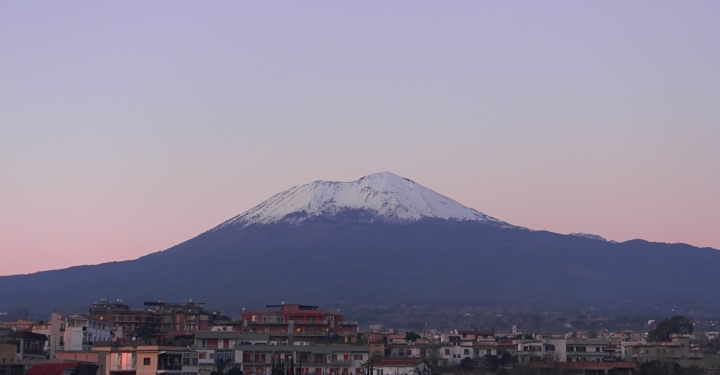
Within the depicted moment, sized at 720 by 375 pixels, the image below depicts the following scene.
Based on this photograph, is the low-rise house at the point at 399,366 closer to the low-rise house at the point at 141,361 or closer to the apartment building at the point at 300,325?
the low-rise house at the point at 141,361

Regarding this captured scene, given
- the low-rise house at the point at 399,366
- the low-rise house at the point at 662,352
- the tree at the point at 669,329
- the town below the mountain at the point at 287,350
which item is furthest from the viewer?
the tree at the point at 669,329

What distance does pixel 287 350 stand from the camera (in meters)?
62.0

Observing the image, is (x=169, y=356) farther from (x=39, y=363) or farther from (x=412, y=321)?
(x=412, y=321)

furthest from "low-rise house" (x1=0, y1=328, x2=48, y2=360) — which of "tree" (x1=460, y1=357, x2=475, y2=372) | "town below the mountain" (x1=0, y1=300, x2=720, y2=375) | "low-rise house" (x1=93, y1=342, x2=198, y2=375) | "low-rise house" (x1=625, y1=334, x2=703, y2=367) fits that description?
"low-rise house" (x1=625, y1=334, x2=703, y2=367)

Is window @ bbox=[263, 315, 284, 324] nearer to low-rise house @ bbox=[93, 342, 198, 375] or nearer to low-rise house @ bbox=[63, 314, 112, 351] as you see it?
low-rise house @ bbox=[63, 314, 112, 351]

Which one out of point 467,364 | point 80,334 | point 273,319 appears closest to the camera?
point 80,334

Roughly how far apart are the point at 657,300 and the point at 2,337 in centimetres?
15140

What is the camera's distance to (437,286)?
19262cm

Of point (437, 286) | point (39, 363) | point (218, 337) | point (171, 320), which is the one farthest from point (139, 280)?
point (39, 363)

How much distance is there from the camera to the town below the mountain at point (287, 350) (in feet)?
178

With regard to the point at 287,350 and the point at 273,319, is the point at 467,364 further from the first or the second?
the point at 287,350

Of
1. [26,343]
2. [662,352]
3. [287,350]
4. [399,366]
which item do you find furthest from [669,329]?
[26,343]

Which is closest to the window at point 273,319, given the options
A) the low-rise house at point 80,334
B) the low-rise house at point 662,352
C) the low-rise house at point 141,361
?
the low-rise house at point 80,334

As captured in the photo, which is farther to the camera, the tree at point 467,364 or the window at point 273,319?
the window at point 273,319
